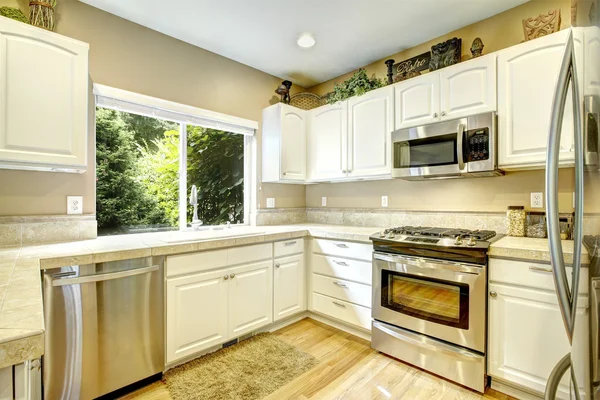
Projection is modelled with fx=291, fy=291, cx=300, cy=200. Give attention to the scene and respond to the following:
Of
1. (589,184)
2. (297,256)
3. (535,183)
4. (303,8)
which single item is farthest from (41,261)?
(535,183)

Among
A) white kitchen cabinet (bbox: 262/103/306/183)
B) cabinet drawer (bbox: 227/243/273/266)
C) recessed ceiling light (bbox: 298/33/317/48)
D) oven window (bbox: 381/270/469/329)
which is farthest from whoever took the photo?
white kitchen cabinet (bbox: 262/103/306/183)

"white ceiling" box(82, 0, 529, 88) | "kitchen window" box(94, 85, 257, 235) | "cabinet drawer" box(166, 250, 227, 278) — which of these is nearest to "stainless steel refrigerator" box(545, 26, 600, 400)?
"white ceiling" box(82, 0, 529, 88)

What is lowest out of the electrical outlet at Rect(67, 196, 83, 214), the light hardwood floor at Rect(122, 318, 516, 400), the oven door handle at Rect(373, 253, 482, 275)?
the light hardwood floor at Rect(122, 318, 516, 400)

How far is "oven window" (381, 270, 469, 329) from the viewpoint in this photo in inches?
72.6

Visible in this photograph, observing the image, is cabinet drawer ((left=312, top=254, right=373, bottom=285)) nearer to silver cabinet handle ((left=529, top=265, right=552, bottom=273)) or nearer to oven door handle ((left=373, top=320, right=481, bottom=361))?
oven door handle ((left=373, top=320, right=481, bottom=361))

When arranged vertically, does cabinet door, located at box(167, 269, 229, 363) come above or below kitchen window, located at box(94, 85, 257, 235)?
below

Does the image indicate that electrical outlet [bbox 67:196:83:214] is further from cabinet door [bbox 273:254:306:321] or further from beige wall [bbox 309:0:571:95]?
beige wall [bbox 309:0:571:95]

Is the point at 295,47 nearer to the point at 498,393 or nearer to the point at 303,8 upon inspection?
the point at 303,8

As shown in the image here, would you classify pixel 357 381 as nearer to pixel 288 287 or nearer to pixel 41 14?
pixel 288 287

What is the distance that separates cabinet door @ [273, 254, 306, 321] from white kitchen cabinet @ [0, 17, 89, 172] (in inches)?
64.7

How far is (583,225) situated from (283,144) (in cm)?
258

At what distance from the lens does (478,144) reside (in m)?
2.05

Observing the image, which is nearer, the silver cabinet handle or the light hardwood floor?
the silver cabinet handle

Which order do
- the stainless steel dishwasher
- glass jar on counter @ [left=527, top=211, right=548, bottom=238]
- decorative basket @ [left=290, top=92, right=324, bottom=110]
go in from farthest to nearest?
decorative basket @ [left=290, top=92, right=324, bottom=110]
glass jar on counter @ [left=527, top=211, right=548, bottom=238]
the stainless steel dishwasher
